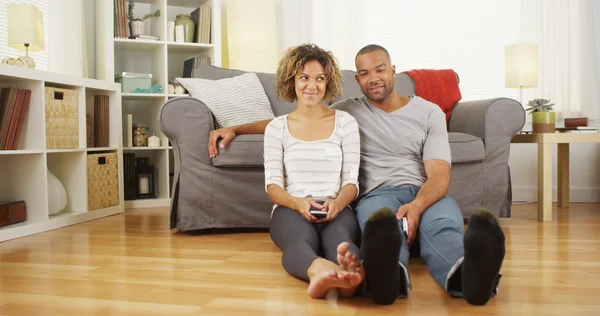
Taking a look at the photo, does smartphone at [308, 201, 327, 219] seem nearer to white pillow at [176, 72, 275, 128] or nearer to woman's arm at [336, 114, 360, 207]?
woman's arm at [336, 114, 360, 207]

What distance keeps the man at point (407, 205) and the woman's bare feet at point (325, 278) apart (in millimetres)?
68

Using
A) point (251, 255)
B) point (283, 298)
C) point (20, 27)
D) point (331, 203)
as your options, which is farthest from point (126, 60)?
point (283, 298)

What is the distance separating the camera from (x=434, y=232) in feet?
5.29

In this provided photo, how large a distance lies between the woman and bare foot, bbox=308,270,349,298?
0.27 metres

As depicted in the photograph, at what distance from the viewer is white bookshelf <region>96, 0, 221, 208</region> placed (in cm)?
374

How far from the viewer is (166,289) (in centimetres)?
160

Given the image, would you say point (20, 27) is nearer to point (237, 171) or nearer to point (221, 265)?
point (237, 171)

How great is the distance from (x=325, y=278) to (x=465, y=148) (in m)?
1.57

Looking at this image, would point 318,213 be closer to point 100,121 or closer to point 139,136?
point 100,121

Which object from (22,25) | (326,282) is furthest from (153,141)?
(326,282)

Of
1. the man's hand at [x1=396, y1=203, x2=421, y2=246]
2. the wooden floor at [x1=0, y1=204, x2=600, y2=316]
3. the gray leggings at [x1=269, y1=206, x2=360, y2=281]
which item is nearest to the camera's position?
the wooden floor at [x1=0, y1=204, x2=600, y2=316]

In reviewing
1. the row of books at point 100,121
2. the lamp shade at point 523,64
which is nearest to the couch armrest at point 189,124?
the row of books at point 100,121

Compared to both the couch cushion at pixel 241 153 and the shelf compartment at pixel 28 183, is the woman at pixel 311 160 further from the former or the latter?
the shelf compartment at pixel 28 183

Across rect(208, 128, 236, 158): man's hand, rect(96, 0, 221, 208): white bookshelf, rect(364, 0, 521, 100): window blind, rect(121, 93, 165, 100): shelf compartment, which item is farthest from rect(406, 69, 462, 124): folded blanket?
rect(121, 93, 165, 100): shelf compartment
